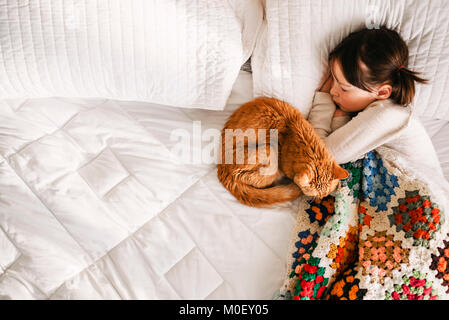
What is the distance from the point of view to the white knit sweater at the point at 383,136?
93 centimetres

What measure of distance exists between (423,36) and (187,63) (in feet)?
2.25

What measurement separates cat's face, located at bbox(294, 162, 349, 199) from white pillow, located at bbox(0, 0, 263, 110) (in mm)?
347

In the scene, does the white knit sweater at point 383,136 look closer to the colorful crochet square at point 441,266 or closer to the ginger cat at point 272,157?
the ginger cat at point 272,157

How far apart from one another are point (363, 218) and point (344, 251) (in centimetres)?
11

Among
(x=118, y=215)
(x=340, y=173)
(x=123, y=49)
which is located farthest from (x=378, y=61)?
(x=118, y=215)

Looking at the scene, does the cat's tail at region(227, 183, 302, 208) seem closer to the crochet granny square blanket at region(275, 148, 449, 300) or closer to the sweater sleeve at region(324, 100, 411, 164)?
the crochet granny square blanket at region(275, 148, 449, 300)

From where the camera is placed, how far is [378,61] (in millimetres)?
902

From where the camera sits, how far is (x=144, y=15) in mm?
866

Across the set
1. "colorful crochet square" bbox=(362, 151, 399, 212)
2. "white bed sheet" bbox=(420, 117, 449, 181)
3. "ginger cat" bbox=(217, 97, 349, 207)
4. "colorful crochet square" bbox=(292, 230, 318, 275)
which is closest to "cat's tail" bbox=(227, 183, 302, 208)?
"ginger cat" bbox=(217, 97, 349, 207)

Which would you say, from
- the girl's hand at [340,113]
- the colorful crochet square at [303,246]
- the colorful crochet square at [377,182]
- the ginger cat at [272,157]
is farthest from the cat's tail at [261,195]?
the girl's hand at [340,113]

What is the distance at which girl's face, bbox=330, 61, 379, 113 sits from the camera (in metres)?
0.97

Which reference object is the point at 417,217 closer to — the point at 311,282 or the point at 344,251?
the point at 344,251
